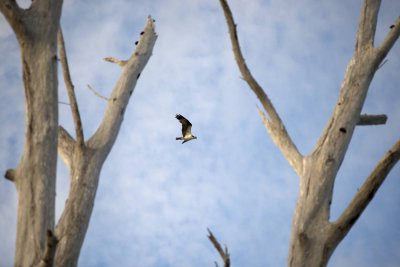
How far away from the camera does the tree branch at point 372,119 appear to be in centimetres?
372

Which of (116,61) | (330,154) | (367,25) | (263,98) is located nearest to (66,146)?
(116,61)

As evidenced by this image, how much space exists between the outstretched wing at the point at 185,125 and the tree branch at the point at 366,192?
8.09 feet

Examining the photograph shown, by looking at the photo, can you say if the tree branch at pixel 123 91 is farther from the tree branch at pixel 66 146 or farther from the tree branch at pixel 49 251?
the tree branch at pixel 49 251

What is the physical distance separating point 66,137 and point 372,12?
9.13 feet

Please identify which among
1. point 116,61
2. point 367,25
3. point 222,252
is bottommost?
point 222,252

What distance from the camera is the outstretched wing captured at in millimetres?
5000

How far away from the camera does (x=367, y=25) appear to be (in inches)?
150

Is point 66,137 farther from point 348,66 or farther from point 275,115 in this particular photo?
point 348,66

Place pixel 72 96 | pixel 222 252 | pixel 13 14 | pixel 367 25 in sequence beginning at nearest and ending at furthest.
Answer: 1. pixel 222 252
2. pixel 13 14
3. pixel 72 96
4. pixel 367 25

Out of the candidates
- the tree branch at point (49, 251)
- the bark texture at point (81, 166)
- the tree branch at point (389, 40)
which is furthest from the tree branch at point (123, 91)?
the tree branch at point (389, 40)

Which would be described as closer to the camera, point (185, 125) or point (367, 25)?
point (367, 25)

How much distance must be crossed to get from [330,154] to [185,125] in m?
2.20

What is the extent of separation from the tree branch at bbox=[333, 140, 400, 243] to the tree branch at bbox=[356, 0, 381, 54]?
114 cm

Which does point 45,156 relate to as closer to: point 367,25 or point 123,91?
point 123,91
